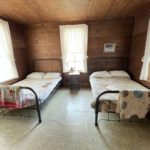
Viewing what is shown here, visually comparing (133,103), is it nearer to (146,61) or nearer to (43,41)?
(146,61)

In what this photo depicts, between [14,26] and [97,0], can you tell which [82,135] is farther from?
[14,26]

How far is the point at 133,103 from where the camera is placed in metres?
1.91

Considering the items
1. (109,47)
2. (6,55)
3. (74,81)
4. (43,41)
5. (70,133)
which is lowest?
(70,133)

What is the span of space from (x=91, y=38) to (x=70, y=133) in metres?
3.11

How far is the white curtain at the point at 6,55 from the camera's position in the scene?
3295mm

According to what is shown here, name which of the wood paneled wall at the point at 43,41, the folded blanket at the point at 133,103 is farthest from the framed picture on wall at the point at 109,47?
the folded blanket at the point at 133,103

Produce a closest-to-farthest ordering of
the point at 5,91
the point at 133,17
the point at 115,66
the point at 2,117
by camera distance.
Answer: the point at 5,91 < the point at 2,117 < the point at 133,17 < the point at 115,66

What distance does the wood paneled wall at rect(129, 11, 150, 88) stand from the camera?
3.17m

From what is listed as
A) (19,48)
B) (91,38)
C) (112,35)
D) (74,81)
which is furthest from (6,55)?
(112,35)

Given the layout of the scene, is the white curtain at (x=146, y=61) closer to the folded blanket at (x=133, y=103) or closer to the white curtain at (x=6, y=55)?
the folded blanket at (x=133, y=103)

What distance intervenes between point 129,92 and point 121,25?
2883mm

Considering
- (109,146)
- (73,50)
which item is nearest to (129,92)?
(109,146)

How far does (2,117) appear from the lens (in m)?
2.61

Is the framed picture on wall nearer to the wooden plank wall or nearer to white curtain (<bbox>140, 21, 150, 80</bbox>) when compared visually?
the wooden plank wall
